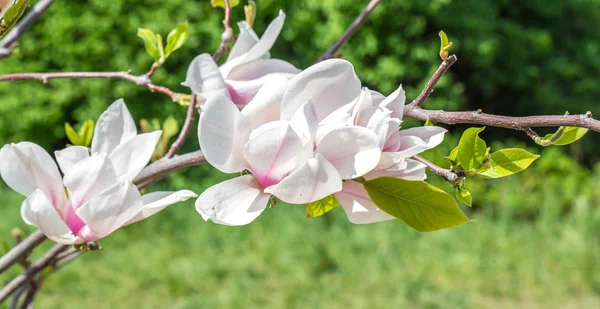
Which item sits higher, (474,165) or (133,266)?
(474,165)

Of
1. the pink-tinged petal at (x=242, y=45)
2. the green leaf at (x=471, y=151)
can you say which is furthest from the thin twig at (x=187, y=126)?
the green leaf at (x=471, y=151)

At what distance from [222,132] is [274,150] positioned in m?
0.04

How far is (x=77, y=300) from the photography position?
12.9 ft

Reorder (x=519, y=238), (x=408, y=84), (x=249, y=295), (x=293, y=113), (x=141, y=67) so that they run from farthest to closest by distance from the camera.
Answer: (x=408, y=84)
(x=141, y=67)
(x=519, y=238)
(x=249, y=295)
(x=293, y=113)

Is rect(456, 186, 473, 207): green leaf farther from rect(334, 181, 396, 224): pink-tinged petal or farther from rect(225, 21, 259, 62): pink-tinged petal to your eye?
rect(225, 21, 259, 62): pink-tinged petal

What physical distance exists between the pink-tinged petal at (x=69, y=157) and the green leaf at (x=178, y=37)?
0.35 m

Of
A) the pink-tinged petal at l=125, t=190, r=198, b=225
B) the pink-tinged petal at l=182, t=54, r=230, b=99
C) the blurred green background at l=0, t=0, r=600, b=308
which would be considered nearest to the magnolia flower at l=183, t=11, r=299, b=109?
the pink-tinged petal at l=182, t=54, r=230, b=99

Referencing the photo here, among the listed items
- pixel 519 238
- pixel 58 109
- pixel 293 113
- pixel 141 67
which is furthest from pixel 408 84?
pixel 293 113

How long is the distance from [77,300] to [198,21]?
2363 mm

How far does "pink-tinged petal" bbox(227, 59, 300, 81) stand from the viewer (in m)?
0.64

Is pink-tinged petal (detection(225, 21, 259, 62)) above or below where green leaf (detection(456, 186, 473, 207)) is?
above

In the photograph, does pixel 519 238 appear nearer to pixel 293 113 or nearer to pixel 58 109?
pixel 58 109

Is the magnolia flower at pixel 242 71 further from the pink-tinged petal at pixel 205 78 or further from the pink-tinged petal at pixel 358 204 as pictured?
the pink-tinged petal at pixel 358 204

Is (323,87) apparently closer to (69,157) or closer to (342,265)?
(69,157)
